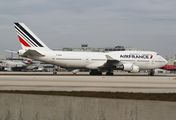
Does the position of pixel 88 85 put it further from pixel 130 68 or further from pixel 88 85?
pixel 130 68

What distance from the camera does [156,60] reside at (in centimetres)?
4491

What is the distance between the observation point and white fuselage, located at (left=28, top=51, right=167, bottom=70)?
39.8 meters

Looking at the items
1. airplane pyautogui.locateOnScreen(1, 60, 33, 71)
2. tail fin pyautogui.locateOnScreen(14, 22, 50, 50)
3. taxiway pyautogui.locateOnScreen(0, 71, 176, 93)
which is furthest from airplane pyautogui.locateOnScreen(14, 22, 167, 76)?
airplane pyautogui.locateOnScreen(1, 60, 33, 71)

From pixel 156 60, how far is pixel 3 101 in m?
38.6

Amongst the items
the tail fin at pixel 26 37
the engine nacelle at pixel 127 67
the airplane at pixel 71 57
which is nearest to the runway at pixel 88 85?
the airplane at pixel 71 57

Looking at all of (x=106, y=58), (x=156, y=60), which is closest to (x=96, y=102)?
(x=106, y=58)

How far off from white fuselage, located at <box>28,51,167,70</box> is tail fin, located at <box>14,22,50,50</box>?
231cm

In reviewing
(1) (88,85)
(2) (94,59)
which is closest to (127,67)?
(2) (94,59)

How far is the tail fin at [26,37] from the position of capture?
40.5 m

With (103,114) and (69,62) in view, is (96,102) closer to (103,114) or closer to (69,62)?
(103,114)

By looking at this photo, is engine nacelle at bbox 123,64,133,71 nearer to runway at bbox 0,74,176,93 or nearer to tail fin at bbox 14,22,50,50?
tail fin at bbox 14,22,50,50

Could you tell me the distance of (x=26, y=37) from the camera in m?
40.6

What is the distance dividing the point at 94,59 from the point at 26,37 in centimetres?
1206

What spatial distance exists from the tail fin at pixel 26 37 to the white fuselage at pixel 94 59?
231 cm
